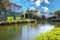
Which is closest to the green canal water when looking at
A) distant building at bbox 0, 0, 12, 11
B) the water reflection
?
the water reflection

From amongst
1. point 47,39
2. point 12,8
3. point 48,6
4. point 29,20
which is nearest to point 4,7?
point 12,8

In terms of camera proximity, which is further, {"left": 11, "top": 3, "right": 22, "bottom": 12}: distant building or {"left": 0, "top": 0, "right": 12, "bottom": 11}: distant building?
{"left": 11, "top": 3, "right": 22, "bottom": 12}: distant building

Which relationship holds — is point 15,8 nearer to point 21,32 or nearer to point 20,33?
point 21,32

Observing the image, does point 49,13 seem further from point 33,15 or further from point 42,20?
point 33,15

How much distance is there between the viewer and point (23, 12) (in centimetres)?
1656

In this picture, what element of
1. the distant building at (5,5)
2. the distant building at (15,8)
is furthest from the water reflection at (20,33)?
the distant building at (15,8)

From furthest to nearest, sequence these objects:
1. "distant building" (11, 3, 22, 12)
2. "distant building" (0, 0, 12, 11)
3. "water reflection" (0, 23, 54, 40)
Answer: "distant building" (11, 3, 22, 12)
"distant building" (0, 0, 12, 11)
"water reflection" (0, 23, 54, 40)

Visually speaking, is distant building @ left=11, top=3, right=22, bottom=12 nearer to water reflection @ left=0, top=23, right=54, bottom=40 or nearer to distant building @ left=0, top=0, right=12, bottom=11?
distant building @ left=0, top=0, right=12, bottom=11

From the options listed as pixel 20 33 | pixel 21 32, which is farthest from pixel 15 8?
pixel 20 33

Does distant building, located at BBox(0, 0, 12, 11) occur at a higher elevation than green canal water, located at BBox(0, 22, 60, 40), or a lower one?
higher

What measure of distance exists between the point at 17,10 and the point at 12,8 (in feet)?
1.49

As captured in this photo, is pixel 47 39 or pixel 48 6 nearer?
pixel 47 39

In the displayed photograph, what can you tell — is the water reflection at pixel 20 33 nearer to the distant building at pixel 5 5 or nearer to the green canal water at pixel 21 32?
the green canal water at pixel 21 32

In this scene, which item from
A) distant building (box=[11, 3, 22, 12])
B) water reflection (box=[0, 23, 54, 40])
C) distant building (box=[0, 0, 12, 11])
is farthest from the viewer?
distant building (box=[11, 3, 22, 12])
